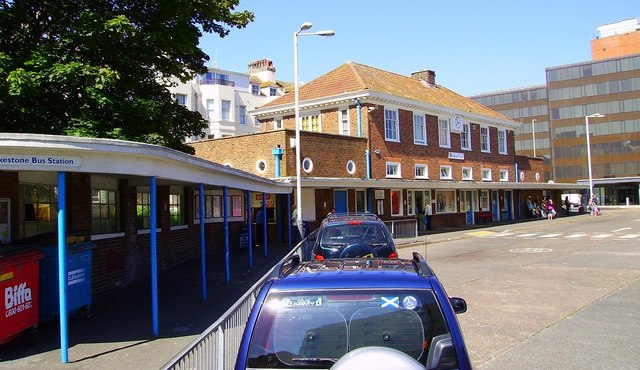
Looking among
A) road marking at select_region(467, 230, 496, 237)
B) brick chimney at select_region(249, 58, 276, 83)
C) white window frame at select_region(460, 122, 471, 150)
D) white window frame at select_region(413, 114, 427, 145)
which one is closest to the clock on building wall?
white window frame at select_region(460, 122, 471, 150)

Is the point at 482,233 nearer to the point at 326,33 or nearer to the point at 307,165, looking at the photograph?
the point at 307,165

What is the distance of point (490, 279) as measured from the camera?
1266 centimetres

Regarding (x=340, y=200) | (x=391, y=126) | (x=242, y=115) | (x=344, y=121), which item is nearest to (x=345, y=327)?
(x=340, y=200)

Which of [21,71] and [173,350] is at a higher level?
[21,71]

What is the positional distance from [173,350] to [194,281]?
18.4ft

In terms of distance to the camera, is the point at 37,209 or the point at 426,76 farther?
the point at 426,76

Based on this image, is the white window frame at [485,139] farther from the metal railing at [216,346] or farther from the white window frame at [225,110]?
the metal railing at [216,346]

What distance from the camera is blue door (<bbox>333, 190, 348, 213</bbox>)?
26.0 meters

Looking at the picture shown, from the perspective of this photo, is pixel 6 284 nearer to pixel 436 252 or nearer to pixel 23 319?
pixel 23 319

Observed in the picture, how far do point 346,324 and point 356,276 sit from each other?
1.11ft

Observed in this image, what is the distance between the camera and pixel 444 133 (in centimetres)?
3438

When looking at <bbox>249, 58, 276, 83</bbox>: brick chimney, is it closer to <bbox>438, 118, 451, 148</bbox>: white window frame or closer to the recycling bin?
<bbox>438, 118, 451, 148</bbox>: white window frame

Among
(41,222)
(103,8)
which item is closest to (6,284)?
(41,222)

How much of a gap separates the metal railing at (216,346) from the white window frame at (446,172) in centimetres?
2987
